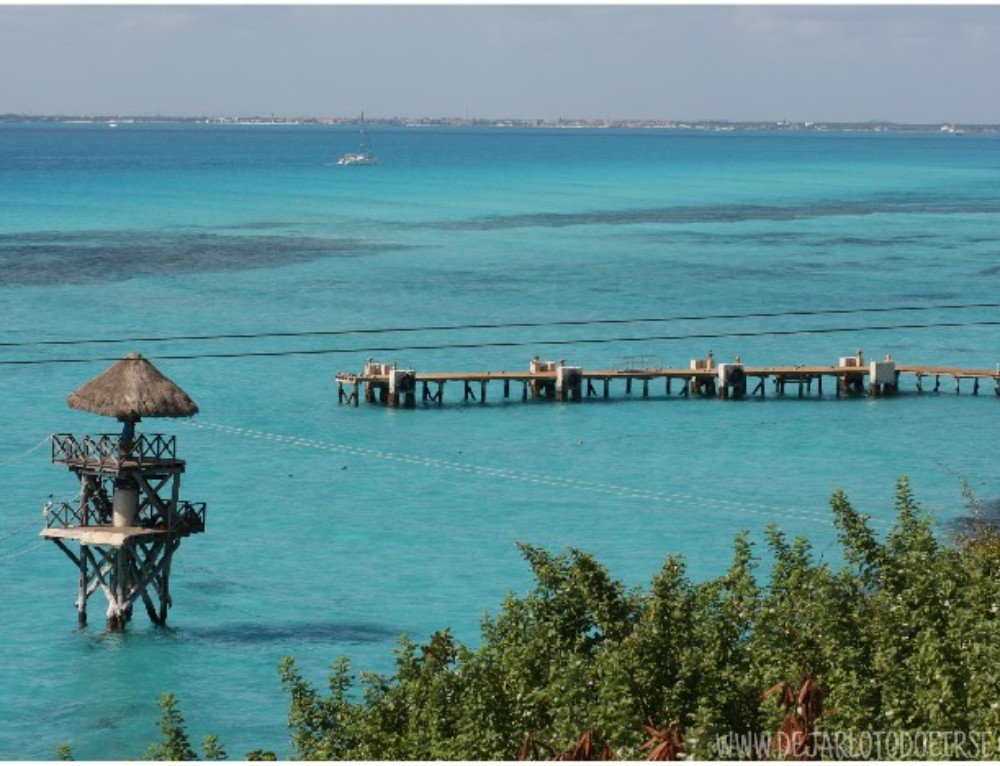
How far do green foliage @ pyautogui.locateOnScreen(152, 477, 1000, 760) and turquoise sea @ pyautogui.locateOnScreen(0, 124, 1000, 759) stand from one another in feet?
43.2

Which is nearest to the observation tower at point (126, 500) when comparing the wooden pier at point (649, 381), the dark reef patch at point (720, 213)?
the wooden pier at point (649, 381)

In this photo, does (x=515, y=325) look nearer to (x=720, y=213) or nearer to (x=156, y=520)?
(x=156, y=520)

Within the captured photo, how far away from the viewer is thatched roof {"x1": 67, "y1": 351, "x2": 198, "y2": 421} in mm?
37719

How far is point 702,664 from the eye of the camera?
773 inches

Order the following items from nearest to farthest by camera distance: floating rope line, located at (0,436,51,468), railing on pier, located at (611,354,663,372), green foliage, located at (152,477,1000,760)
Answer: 1. green foliage, located at (152,477,1000,760)
2. floating rope line, located at (0,436,51,468)
3. railing on pier, located at (611,354,663,372)

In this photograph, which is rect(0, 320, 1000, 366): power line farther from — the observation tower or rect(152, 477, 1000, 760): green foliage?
rect(152, 477, 1000, 760): green foliage

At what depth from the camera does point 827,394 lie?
7081 centimetres

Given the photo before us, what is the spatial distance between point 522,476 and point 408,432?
7289 millimetres

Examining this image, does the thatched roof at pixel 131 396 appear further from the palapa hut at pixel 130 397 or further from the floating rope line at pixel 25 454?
the floating rope line at pixel 25 454

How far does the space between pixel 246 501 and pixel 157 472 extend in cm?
1395

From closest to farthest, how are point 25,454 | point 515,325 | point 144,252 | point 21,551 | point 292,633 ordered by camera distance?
point 292,633
point 21,551
point 25,454
point 515,325
point 144,252

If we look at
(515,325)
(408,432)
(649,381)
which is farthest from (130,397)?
(515,325)

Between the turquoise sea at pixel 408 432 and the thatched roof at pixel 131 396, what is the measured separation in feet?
16.3

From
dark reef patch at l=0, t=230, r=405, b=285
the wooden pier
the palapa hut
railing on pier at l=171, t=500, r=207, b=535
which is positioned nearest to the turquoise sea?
dark reef patch at l=0, t=230, r=405, b=285
